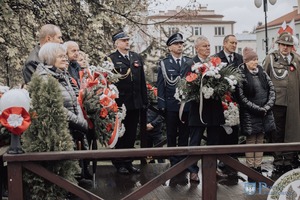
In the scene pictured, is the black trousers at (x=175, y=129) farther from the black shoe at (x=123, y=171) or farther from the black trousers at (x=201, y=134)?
the black shoe at (x=123, y=171)

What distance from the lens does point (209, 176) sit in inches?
172

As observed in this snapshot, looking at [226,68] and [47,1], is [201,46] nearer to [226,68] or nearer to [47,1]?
[226,68]

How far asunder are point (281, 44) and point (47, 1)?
496 cm

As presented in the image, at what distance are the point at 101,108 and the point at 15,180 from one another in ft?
5.27

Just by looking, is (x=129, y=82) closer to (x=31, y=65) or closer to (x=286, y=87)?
(x=31, y=65)

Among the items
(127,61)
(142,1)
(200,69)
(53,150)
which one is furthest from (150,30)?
(53,150)

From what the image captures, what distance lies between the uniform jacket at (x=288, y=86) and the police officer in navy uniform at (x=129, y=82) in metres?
1.77

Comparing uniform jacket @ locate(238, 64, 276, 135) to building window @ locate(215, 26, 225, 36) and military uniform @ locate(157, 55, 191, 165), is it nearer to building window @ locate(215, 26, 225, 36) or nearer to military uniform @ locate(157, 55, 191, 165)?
military uniform @ locate(157, 55, 191, 165)

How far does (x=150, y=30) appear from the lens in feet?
44.1

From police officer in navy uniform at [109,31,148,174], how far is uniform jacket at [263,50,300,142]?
1.77 metres

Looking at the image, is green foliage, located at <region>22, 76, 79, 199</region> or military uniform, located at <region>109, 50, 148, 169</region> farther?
military uniform, located at <region>109, 50, 148, 169</region>

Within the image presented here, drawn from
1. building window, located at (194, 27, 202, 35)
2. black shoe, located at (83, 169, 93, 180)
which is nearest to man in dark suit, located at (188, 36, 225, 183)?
black shoe, located at (83, 169, 93, 180)

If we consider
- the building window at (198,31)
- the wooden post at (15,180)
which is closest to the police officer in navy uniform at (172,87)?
the wooden post at (15,180)

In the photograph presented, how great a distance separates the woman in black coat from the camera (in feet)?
20.7
